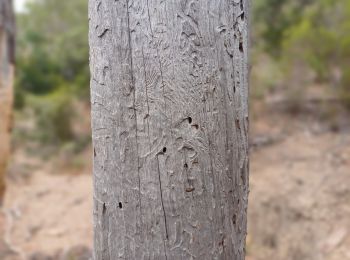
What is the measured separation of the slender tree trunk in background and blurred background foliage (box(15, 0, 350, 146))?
3661mm

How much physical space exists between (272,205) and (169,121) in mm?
4098

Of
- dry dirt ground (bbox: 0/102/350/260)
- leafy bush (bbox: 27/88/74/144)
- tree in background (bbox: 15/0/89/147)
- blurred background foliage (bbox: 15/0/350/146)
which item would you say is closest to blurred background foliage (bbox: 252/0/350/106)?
blurred background foliage (bbox: 15/0/350/146)

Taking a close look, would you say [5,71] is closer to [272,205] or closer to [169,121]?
[272,205]

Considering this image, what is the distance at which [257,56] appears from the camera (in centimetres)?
1014

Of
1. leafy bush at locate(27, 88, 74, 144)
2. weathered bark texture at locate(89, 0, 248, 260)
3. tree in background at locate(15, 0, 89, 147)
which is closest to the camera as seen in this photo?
weathered bark texture at locate(89, 0, 248, 260)

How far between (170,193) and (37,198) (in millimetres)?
5838

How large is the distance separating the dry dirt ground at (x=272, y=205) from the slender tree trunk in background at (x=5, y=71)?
0.91m

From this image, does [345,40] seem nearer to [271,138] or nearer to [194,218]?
[271,138]

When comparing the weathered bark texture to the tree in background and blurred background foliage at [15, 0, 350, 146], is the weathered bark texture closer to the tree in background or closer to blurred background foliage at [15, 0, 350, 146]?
blurred background foliage at [15, 0, 350, 146]

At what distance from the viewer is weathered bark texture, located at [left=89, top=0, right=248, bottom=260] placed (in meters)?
1.41

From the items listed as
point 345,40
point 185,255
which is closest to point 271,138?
point 345,40

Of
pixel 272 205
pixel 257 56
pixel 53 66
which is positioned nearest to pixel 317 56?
pixel 257 56

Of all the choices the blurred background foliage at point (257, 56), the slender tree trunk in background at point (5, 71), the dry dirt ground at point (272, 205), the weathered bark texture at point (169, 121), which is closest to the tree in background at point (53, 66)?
the blurred background foliage at point (257, 56)

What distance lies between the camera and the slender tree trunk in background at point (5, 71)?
5.52 meters
